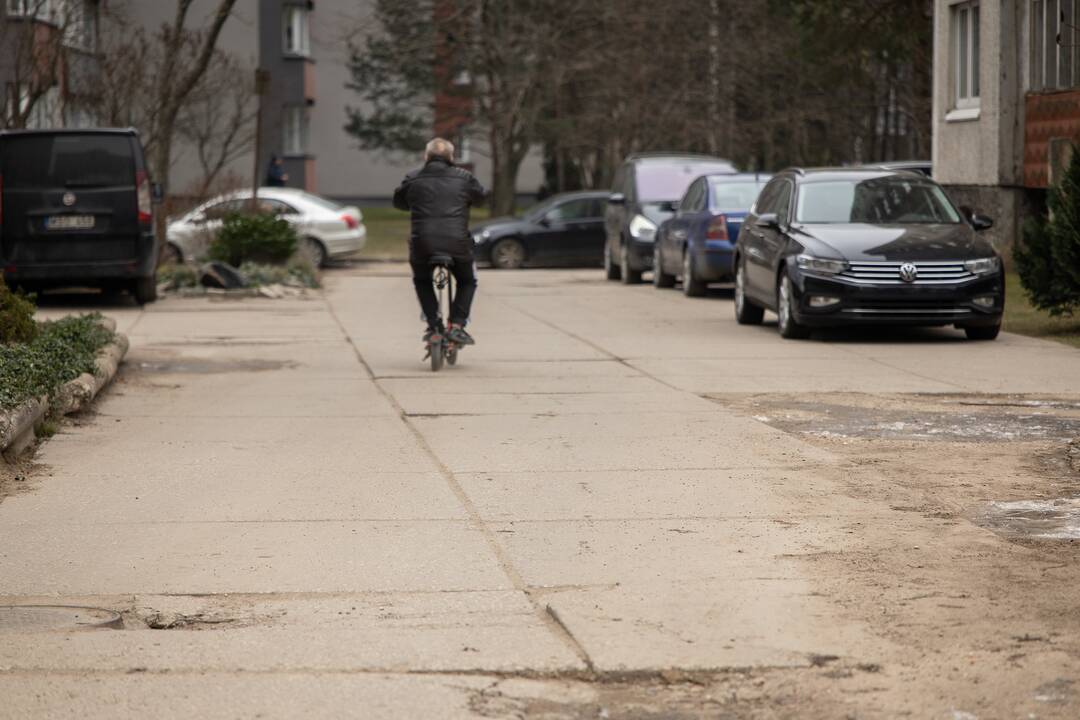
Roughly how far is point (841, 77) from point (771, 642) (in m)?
32.6

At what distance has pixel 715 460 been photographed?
947cm

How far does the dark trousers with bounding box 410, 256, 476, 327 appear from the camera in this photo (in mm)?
14625

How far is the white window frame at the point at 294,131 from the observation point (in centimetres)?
6103

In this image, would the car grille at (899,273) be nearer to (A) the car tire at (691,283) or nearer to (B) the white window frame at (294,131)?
(A) the car tire at (691,283)

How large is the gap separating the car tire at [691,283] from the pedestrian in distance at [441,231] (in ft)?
30.0

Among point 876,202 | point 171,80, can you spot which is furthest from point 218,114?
point 876,202

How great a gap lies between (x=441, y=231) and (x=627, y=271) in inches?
518

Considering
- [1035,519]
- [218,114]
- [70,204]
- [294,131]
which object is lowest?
[1035,519]

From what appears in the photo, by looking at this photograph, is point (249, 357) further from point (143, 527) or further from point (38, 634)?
point (38, 634)

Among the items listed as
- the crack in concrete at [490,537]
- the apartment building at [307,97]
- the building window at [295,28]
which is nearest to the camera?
the crack in concrete at [490,537]

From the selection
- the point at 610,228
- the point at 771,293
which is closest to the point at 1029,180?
the point at 610,228

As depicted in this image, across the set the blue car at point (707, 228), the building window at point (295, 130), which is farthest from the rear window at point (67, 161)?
the building window at point (295, 130)

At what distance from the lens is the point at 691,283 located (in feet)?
77.8

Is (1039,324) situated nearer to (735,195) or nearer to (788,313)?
(788,313)
